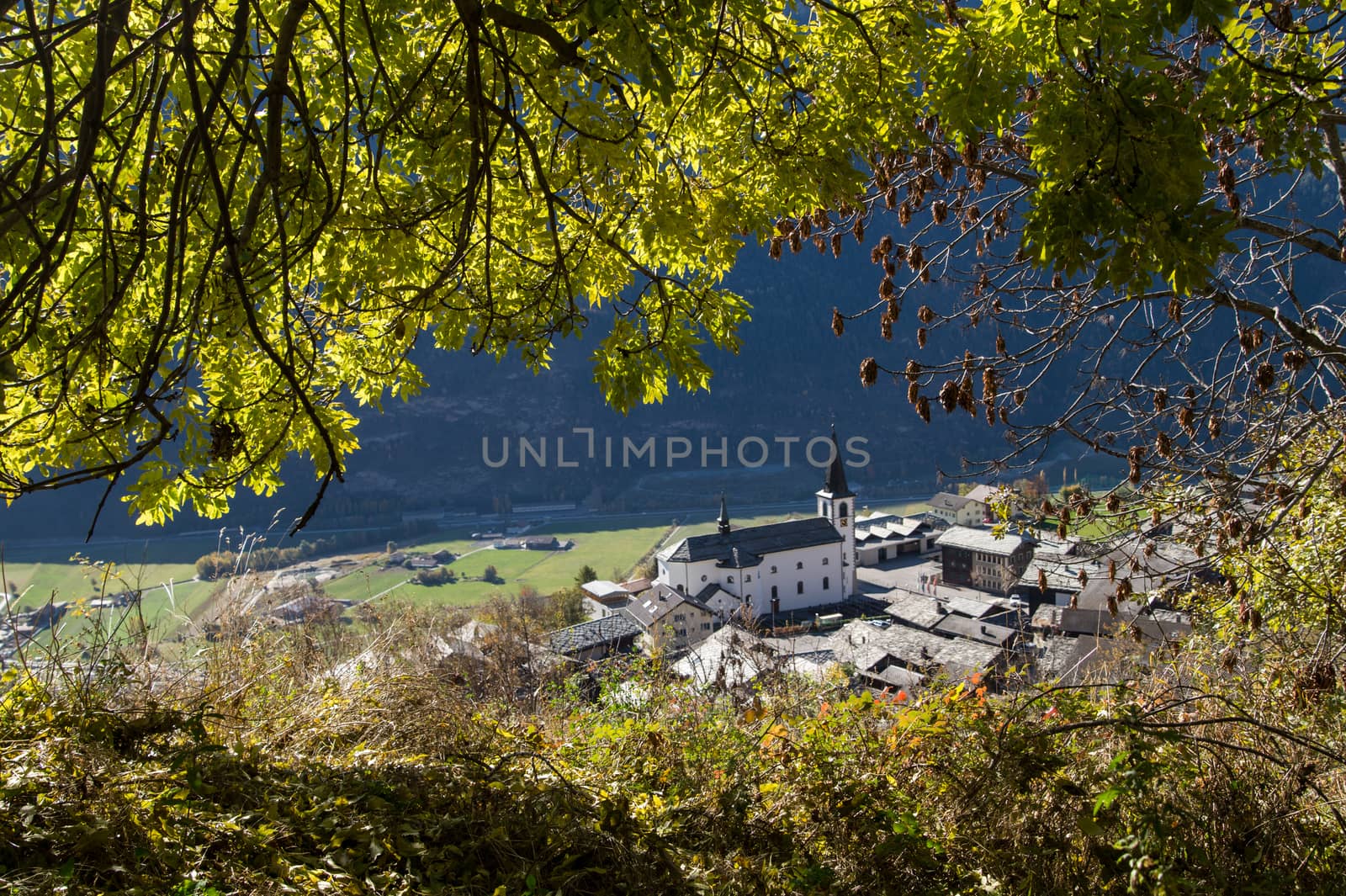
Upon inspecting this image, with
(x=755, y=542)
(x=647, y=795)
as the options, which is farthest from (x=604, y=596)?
(x=647, y=795)

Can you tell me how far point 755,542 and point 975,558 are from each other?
1043 cm

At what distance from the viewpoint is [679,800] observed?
9.45 feet

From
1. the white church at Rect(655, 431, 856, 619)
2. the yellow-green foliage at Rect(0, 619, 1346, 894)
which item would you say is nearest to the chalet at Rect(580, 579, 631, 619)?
the white church at Rect(655, 431, 856, 619)

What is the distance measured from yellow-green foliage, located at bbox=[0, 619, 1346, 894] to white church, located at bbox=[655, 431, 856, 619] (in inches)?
1318

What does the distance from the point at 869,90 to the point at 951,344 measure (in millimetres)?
54126

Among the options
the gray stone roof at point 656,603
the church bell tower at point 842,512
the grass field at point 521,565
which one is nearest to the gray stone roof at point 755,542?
the church bell tower at point 842,512

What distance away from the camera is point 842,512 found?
138 feet

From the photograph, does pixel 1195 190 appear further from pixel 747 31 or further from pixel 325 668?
pixel 325 668

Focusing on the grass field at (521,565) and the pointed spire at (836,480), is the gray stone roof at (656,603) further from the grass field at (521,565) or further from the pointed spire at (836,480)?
the pointed spire at (836,480)

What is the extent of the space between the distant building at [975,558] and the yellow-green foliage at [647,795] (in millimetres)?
35536

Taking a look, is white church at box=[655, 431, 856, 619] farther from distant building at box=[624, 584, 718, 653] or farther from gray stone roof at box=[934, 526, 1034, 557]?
distant building at box=[624, 584, 718, 653]

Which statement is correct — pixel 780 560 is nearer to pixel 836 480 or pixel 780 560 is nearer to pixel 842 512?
pixel 842 512

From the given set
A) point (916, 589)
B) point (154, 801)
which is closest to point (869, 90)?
point (154, 801)

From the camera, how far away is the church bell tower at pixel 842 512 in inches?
1631
